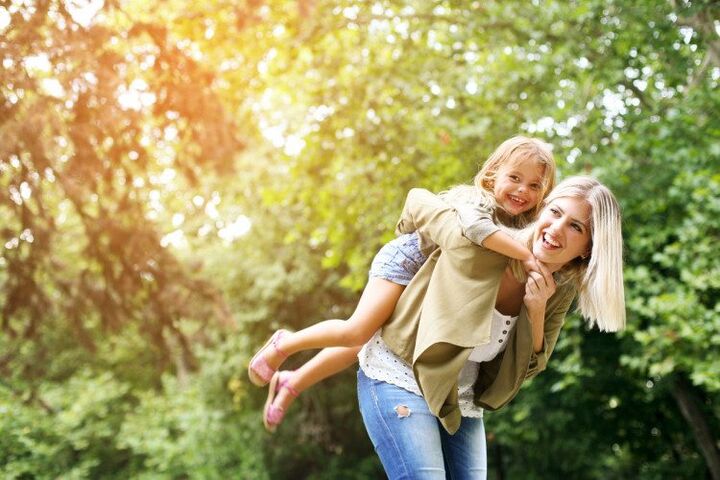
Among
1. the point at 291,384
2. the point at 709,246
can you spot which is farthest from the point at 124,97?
the point at 709,246

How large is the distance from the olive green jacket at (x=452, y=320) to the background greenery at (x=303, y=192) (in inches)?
96.4

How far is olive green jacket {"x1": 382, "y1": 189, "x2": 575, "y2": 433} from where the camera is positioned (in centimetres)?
196

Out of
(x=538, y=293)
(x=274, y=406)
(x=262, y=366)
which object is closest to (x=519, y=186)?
(x=538, y=293)

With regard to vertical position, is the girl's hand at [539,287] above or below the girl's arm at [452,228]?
below

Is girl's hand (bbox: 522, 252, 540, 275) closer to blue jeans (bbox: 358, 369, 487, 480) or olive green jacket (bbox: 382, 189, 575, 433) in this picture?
olive green jacket (bbox: 382, 189, 575, 433)

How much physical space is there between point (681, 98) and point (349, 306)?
213 inches

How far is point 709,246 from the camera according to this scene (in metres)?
5.19

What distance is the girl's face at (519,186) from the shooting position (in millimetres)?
2303

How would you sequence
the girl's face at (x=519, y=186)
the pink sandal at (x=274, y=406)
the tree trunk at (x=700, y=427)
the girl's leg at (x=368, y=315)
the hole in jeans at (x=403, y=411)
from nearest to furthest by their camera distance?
the hole in jeans at (x=403, y=411)
the girl's leg at (x=368, y=315)
the girl's face at (x=519, y=186)
the pink sandal at (x=274, y=406)
the tree trunk at (x=700, y=427)

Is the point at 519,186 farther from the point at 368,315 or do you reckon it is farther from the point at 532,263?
the point at 368,315

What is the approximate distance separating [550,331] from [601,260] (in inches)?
11.9

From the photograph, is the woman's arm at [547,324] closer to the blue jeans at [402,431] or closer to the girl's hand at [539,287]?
the girl's hand at [539,287]

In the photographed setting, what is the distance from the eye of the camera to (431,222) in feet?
6.95

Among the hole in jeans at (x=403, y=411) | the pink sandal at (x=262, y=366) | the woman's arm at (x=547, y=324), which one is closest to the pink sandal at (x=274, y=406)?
the pink sandal at (x=262, y=366)
